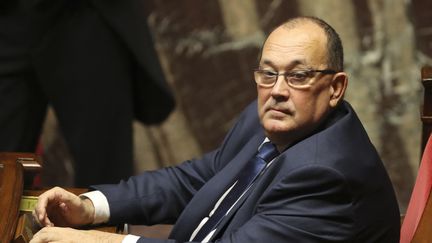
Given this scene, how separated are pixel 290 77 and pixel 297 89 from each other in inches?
1.2

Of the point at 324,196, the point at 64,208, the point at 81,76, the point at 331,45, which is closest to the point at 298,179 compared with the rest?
the point at 324,196

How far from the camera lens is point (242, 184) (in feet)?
8.40

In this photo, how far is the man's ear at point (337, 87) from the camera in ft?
7.88

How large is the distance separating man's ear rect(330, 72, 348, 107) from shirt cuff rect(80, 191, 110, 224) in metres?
0.65

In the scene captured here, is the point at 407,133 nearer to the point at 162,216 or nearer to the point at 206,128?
the point at 206,128

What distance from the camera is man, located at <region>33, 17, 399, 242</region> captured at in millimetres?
2260

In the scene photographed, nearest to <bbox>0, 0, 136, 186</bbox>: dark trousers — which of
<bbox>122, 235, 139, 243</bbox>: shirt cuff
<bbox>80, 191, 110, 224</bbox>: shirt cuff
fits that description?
<bbox>80, 191, 110, 224</bbox>: shirt cuff

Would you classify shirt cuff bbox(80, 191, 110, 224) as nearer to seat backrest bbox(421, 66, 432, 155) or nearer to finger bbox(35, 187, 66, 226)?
finger bbox(35, 187, 66, 226)

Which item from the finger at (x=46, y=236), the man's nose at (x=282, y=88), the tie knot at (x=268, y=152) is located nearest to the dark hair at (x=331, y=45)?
the man's nose at (x=282, y=88)

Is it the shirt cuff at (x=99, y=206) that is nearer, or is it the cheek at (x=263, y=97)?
the cheek at (x=263, y=97)

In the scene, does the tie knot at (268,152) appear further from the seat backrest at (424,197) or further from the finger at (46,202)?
the finger at (46,202)

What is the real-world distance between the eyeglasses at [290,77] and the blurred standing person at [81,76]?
1352mm

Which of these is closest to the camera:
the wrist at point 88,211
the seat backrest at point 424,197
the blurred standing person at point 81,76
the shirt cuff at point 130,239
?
the seat backrest at point 424,197

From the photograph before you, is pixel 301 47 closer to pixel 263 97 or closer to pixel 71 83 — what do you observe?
pixel 263 97
